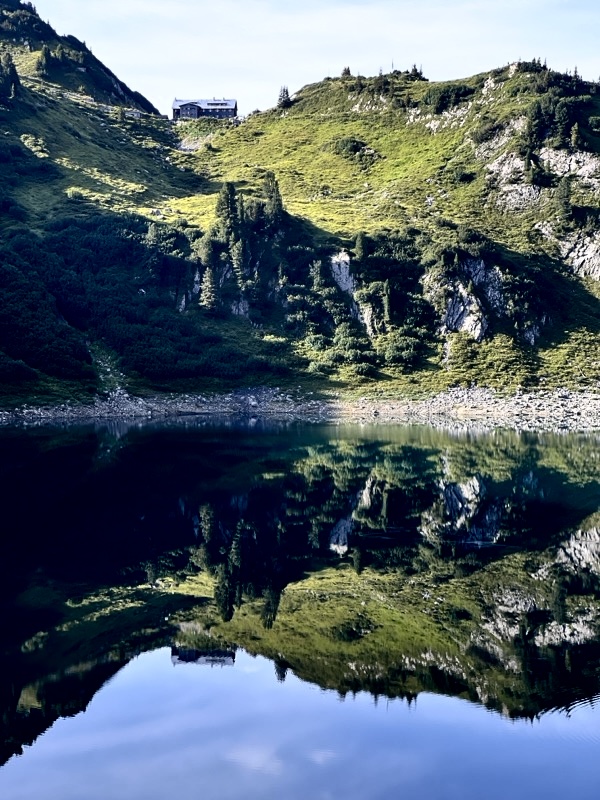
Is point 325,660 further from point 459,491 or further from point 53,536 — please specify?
point 459,491

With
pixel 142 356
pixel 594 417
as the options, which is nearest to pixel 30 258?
pixel 142 356

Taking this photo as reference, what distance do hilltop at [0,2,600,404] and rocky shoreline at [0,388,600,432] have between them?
3371mm

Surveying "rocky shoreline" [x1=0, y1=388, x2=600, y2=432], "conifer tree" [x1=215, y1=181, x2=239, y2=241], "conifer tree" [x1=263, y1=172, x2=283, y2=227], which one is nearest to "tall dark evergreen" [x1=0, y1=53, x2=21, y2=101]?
"conifer tree" [x1=215, y1=181, x2=239, y2=241]

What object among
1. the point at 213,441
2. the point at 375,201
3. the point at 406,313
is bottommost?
the point at 213,441

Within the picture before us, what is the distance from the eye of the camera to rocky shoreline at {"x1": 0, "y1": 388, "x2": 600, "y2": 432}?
111m

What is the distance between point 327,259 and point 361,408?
4109 centimetres

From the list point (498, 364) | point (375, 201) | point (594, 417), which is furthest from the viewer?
point (375, 201)

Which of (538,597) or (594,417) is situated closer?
(538,597)

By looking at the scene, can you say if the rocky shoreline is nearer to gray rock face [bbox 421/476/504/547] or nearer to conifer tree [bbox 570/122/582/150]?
gray rock face [bbox 421/476/504/547]

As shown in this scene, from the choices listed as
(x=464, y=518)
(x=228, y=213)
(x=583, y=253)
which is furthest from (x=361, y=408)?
(x=464, y=518)

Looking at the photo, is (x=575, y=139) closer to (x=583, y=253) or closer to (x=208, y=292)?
(x=583, y=253)

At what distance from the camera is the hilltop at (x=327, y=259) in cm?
12781

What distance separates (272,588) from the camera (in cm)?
3338

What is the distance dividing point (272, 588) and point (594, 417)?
87.7m
